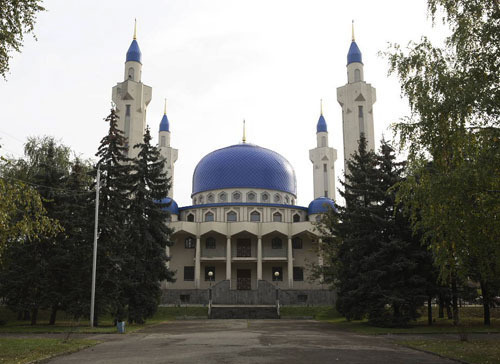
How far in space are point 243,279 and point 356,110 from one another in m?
19.6

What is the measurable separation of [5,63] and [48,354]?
7.37 meters

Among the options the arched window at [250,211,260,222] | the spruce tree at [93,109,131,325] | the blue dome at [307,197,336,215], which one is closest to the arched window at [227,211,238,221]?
the arched window at [250,211,260,222]

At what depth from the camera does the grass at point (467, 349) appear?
1140 centimetres

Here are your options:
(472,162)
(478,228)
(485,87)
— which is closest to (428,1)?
(485,87)

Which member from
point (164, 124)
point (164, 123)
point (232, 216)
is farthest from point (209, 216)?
point (164, 123)

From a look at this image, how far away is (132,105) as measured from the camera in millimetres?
43688

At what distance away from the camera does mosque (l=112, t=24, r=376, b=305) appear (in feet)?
142

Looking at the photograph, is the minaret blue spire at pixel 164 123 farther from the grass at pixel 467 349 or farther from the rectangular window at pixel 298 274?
the grass at pixel 467 349

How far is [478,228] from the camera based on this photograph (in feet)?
38.2

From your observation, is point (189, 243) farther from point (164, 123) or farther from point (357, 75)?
point (357, 75)

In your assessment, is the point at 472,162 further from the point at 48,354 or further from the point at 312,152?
the point at 312,152

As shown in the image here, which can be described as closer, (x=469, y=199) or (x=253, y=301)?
(x=469, y=199)

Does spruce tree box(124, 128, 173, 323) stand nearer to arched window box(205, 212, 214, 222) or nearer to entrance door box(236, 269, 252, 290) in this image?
entrance door box(236, 269, 252, 290)

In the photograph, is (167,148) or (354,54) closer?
(354,54)
